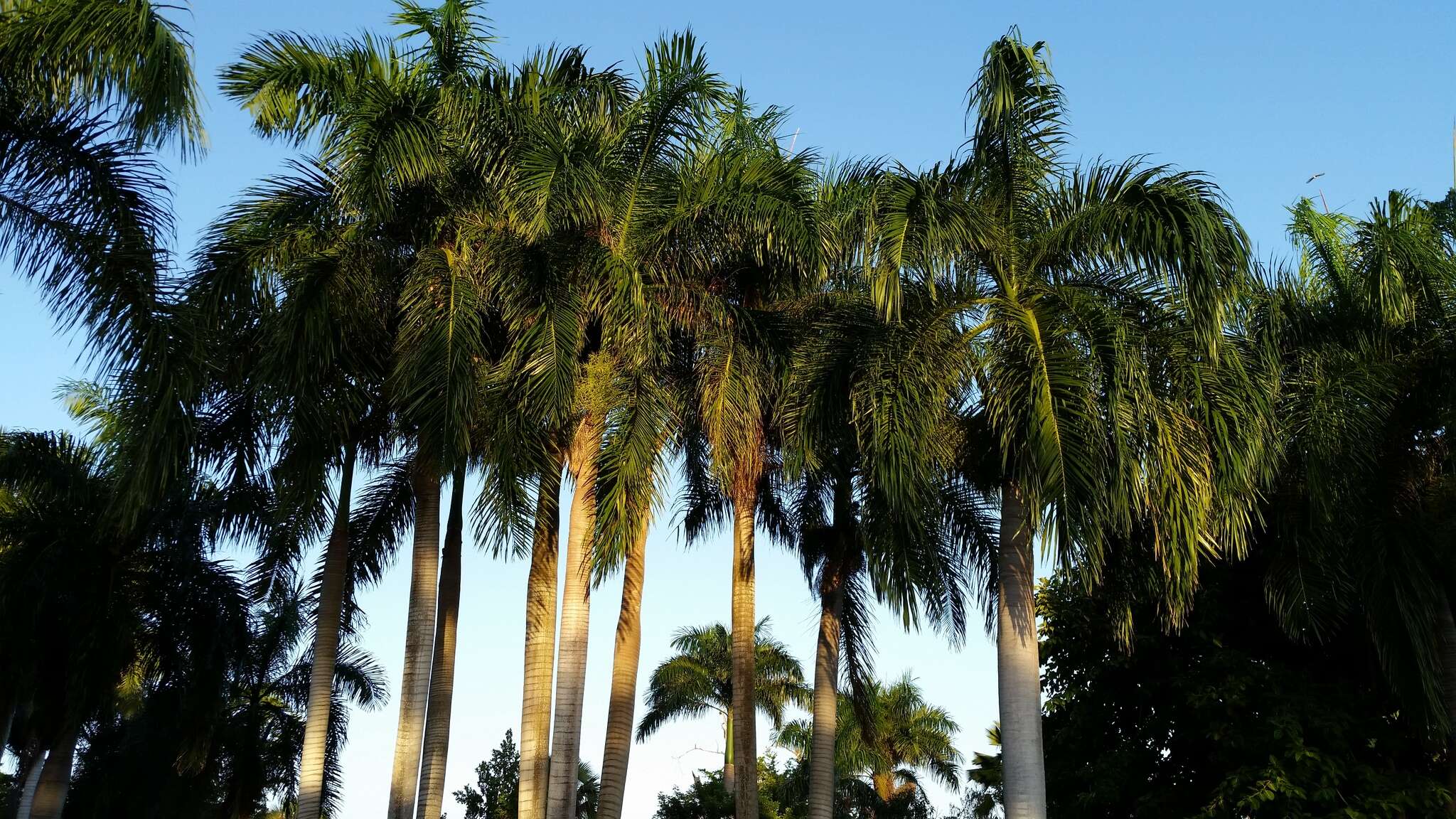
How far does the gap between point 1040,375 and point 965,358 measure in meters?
1.34

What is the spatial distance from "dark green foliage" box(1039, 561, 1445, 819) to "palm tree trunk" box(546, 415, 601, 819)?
724 cm

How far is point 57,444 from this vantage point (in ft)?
74.7

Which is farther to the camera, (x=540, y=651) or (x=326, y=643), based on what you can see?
(x=326, y=643)

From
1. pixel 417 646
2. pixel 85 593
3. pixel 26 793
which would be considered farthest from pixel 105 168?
pixel 26 793

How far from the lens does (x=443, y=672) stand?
1786 cm

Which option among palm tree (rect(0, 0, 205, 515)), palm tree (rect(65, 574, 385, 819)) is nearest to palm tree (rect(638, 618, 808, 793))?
palm tree (rect(65, 574, 385, 819))

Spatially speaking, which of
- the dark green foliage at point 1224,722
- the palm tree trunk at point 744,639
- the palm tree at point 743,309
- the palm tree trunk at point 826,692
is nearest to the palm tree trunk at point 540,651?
the palm tree at point 743,309

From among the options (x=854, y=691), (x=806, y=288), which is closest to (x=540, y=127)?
(x=806, y=288)

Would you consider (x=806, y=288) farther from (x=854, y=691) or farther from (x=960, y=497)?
(x=854, y=691)

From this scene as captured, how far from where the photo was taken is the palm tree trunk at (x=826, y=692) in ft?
65.3

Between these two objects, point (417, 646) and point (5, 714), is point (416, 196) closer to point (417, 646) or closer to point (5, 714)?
point (417, 646)

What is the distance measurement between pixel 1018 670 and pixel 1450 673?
8.87 metres

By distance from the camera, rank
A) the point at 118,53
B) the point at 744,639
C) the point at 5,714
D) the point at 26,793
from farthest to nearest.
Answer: the point at 26,793
the point at 5,714
the point at 744,639
the point at 118,53

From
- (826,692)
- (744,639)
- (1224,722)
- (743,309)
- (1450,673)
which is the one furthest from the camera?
(1224,722)
